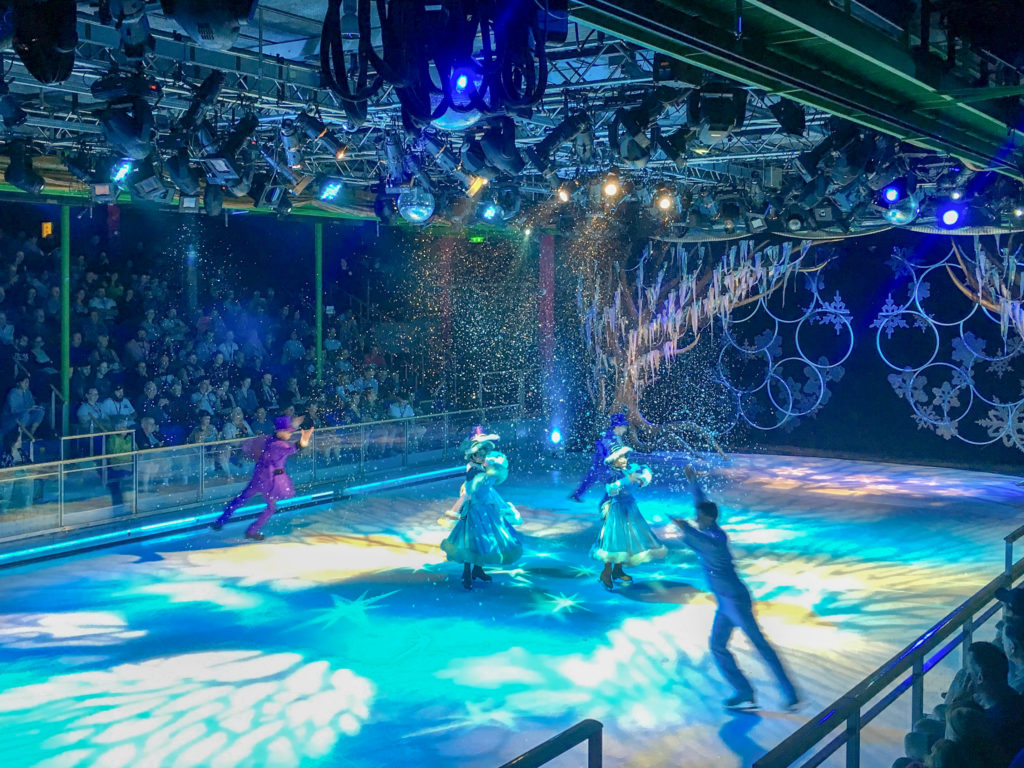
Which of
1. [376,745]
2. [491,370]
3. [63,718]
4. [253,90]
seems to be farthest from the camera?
[491,370]

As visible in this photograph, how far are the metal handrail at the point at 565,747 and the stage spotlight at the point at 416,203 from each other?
9500mm

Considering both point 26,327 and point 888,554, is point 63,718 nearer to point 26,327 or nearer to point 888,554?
point 888,554

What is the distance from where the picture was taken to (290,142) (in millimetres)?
10008

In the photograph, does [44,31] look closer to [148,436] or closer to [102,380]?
[148,436]

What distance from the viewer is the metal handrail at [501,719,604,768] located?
2.34m

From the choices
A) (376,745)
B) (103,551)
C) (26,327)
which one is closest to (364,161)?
(26,327)

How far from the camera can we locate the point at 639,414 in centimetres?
1856

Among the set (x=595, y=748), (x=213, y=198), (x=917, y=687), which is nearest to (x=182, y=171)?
(x=213, y=198)

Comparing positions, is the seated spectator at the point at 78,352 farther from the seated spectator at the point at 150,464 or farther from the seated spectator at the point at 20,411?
the seated spectator at the point at 150,464

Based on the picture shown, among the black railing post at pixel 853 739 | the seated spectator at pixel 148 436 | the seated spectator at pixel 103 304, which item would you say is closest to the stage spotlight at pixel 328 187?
the seated spectator at pixel 148 436

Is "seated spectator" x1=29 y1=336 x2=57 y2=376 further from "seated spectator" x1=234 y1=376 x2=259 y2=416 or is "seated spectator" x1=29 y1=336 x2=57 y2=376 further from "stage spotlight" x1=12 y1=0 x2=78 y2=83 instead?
"stage spotlight" x1=12 y1=0 x2=78 y2=83

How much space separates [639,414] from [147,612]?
11.6 meters

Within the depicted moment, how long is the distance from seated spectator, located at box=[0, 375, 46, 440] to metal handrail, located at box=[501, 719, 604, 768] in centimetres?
1160

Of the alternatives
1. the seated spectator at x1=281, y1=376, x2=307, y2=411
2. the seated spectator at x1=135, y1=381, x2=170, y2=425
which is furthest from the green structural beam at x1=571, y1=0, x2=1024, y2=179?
Answer: the seated spectator at x1=281, y1=376, x2=307, y2=411
